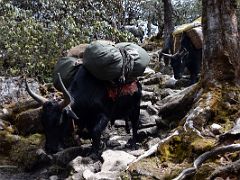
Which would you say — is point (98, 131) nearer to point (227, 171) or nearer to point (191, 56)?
point (227, 171)

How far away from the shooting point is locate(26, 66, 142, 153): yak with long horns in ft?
27.4

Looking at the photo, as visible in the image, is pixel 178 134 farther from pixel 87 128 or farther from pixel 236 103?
pixel 87 128

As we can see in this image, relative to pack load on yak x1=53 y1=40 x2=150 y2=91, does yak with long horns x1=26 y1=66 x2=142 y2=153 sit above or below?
below

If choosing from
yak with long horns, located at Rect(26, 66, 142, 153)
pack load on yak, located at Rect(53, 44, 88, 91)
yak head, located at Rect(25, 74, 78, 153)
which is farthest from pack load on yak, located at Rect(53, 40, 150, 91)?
yak head, located at Rect(25, 74, 78, 153)

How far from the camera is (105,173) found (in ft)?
21.7

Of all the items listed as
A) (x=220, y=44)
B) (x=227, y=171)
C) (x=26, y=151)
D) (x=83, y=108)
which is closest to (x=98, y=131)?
(x=83, y=108)

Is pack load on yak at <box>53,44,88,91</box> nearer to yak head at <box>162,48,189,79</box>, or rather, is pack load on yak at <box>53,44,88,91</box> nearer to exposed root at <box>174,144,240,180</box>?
exposed root at <box>174,144,240,180</box>

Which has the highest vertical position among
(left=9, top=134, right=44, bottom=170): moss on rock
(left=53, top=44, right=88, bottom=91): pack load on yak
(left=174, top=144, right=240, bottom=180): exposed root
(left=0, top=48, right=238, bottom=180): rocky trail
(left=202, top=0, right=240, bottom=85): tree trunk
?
(left=202, top=0, right=240, bottom=85): tree trunk

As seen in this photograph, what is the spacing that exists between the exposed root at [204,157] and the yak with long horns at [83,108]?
3.23m

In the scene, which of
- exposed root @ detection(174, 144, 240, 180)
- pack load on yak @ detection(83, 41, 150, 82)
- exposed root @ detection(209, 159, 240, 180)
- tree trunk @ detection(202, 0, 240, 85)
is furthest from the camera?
pack load on yak @ detection(83, 41, 150, 82)

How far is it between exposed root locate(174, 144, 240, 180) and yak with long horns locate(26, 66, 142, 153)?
3.23 metres

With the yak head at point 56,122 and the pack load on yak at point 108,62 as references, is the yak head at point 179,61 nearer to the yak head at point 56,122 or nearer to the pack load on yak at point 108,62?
the pack load on yak at point 108,62

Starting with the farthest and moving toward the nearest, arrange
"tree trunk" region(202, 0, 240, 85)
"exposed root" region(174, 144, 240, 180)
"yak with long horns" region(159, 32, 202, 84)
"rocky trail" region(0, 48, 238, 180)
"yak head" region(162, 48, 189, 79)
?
"yak head" region(162, 48, 189, 79) → "yak with long horns" region(159, 32, 202, 84) → "tree trunk" region(202, 0, 240, 85) → "rocky trail" region(0, 48, 238, 180) → "exposed root" region(174, 144, 240, 180)

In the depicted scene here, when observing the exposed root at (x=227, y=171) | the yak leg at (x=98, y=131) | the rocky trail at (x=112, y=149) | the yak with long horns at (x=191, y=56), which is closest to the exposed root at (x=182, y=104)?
the rocky trail at (x=112, y=149)
